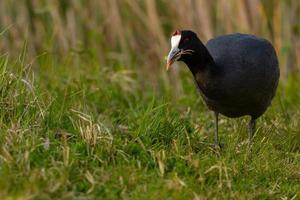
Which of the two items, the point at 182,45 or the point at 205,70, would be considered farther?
the point at 205,70

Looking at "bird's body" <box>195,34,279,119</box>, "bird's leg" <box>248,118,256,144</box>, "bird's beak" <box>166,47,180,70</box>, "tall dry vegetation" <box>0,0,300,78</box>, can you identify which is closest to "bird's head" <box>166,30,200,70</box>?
"bird's beak" <box>166,47,180,70</box>

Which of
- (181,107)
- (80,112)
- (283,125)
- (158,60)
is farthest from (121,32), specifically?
(80,112)

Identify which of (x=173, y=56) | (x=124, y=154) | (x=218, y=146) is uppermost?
(x=173, y=56)

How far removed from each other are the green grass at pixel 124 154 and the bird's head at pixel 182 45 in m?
0.33

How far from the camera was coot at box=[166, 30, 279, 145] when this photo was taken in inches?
188

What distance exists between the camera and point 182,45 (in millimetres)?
4699

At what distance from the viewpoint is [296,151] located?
5047 mm

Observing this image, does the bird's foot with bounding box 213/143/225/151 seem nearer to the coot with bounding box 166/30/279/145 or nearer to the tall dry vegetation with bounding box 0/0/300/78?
the coot with bounding box 166/30/279/145

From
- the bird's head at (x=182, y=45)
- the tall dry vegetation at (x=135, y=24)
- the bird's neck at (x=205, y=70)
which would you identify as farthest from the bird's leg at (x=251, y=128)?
the tall dry vegetation at (x=135, y=24)

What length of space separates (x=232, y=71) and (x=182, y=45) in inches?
18.4

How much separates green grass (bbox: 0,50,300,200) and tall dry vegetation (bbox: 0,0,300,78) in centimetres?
255

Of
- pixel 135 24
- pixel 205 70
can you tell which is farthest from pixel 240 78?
pixel 135 24

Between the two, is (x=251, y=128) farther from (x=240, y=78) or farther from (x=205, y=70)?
(x=205, y=70)

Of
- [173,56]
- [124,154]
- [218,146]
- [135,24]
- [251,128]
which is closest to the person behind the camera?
[124,154]
